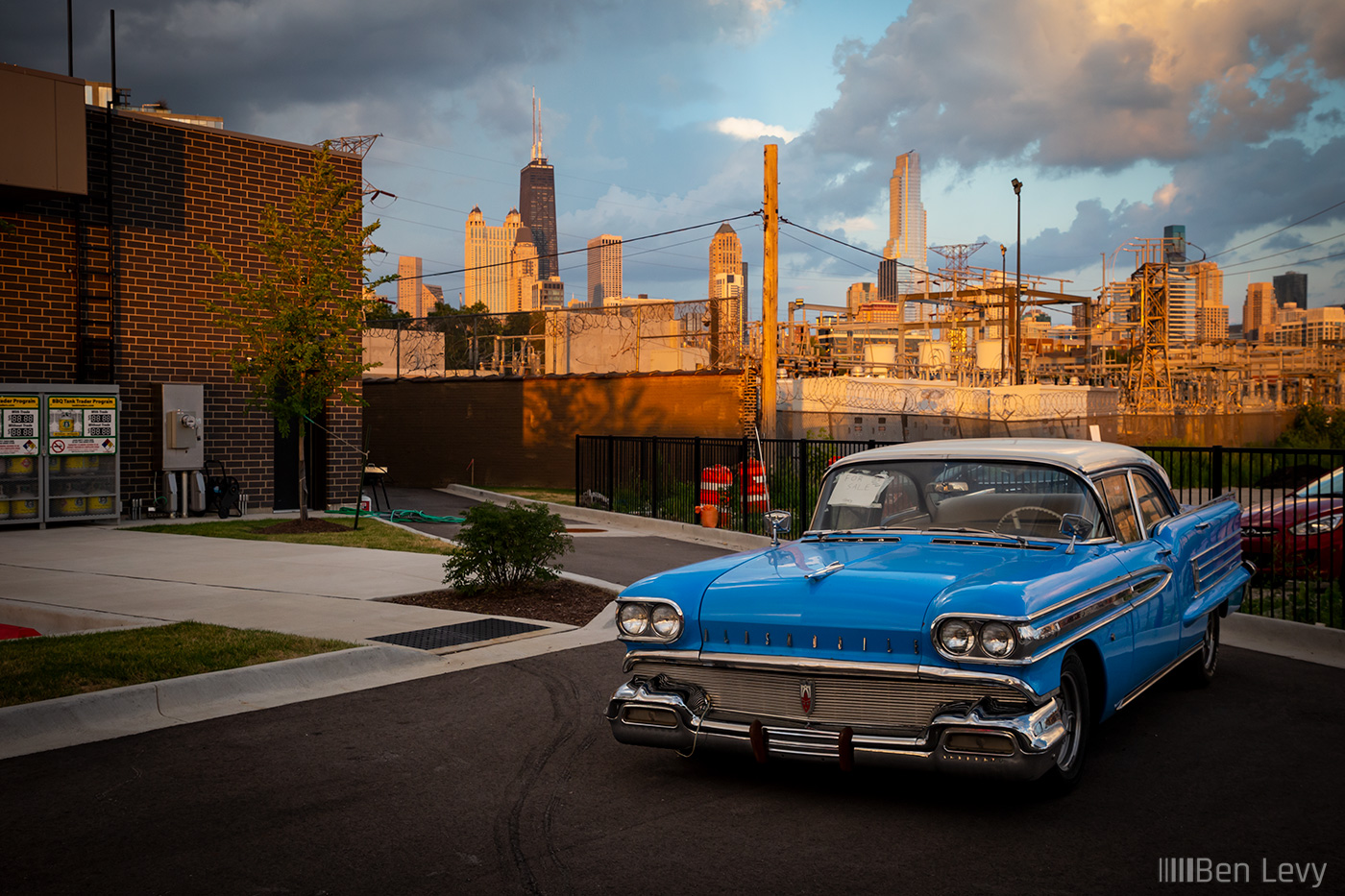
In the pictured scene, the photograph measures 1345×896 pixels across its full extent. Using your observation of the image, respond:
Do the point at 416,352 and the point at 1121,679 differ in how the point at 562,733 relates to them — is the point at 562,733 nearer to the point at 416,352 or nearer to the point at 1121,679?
the point at 1121,679

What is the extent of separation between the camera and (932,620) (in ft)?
14.7

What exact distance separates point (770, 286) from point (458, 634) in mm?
14585

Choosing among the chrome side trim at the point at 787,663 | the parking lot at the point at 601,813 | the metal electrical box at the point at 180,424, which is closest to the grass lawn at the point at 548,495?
the metal electrical box at the point at 180,424

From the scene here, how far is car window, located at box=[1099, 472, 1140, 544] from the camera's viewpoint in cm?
592

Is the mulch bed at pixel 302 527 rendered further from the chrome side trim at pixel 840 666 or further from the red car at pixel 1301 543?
the red car at pixel 1301 543

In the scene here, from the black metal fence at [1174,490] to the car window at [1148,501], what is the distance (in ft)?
9.17

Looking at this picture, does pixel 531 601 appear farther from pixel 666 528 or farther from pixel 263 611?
pixel 666 528

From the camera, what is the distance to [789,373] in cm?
3238

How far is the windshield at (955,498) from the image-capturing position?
5777 mm

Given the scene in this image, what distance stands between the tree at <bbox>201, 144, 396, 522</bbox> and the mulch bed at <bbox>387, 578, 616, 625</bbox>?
732 centimetres

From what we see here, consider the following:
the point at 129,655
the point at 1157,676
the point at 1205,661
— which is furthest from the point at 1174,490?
the point at 129,655

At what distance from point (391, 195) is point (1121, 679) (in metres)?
22.6

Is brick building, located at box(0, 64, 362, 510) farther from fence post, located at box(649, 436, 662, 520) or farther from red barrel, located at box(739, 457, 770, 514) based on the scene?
red barrel, located at box(739, 457, 770, 514)

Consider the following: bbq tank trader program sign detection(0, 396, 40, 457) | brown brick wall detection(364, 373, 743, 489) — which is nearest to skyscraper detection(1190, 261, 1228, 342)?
brown brick wall detection(364, 373, 743, 489)
